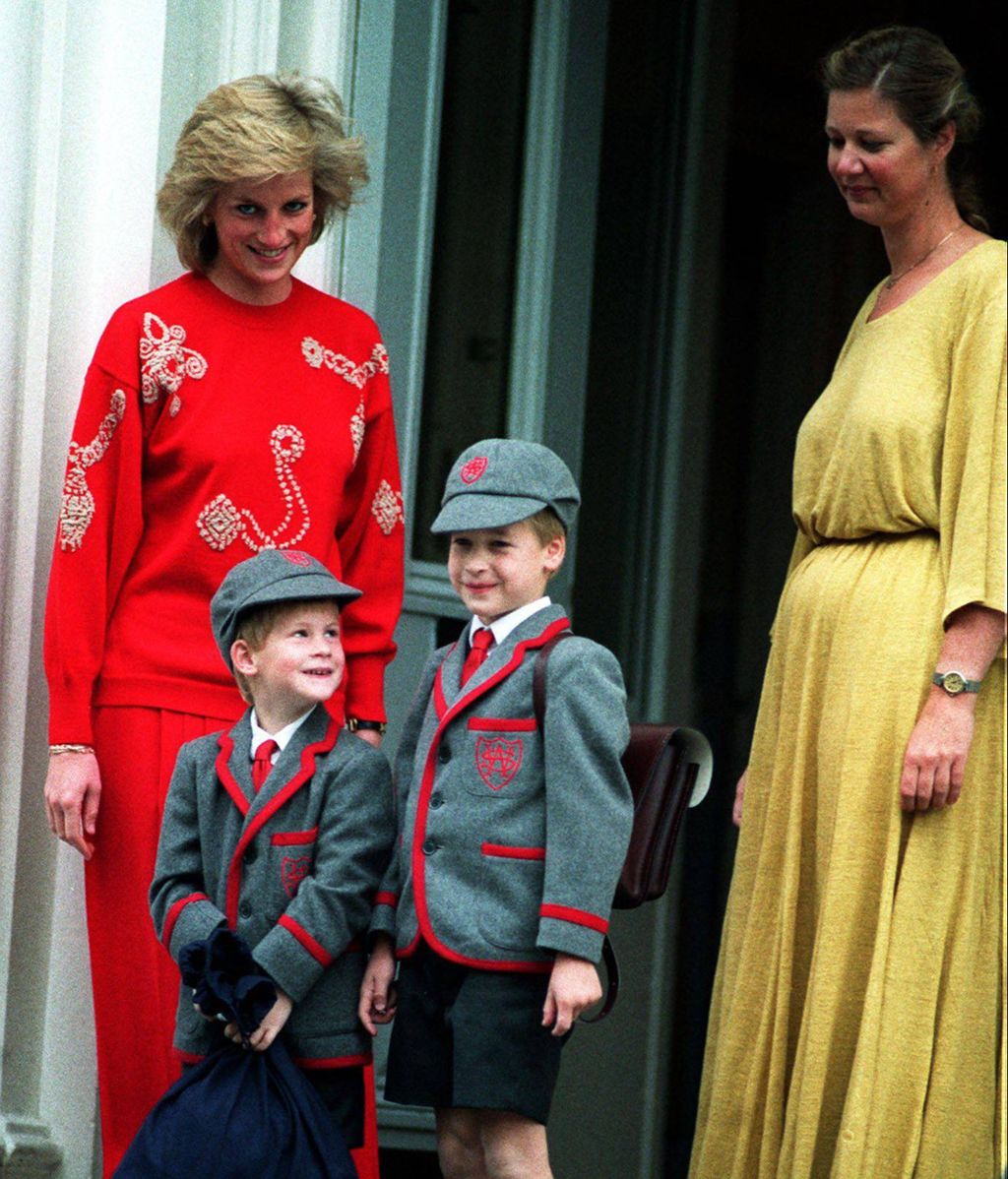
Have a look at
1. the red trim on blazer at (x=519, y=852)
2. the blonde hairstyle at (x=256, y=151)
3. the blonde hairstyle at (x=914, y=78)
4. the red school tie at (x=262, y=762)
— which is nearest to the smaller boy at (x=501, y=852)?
the red trim on blazer at (x=519, y=852)


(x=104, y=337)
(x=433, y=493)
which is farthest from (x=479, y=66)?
(x=104, y=337)

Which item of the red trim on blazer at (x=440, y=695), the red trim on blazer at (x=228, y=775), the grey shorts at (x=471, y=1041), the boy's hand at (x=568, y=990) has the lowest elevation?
the grey shorts at (x=471, y=1041)

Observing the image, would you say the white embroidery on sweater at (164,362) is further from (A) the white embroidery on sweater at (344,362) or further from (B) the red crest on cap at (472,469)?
(B) the red crest on cap at (472,469)

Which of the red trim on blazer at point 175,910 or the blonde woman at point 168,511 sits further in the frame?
the blonde woman at point 168,511

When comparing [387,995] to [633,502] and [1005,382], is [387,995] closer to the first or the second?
[1005,382]

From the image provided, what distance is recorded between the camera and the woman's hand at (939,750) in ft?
9.74

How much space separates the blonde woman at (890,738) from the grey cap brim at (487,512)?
0.50m

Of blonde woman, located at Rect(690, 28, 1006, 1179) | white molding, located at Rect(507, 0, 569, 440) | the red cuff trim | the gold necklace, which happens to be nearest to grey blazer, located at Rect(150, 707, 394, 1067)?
the red cuff trim

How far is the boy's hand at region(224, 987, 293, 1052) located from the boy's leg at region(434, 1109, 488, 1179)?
0.30m

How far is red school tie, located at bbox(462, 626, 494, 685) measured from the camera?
10.4 ft

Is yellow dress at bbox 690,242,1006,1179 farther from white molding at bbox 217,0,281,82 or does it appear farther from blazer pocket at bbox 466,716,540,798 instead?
white molding at bbox 217,0,281,82

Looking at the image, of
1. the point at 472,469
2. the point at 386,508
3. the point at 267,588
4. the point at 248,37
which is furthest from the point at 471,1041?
the point at 248,37

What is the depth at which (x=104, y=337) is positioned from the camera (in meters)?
3.48

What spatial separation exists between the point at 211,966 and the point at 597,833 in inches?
23.0
